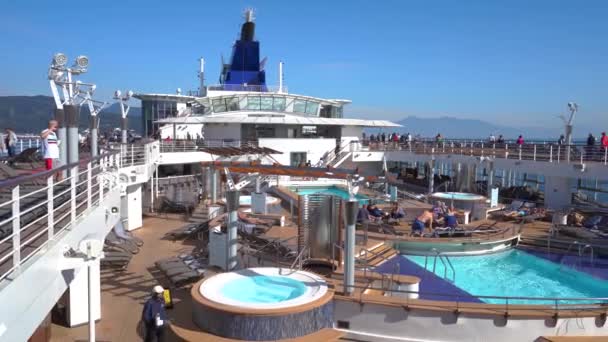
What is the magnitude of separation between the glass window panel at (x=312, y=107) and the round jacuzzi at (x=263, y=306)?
21668mm

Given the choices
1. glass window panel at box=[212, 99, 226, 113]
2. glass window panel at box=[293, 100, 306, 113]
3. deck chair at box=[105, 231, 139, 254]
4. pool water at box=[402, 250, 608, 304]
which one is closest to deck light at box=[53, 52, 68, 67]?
deck chair at box=[105, 231, 139, 254]

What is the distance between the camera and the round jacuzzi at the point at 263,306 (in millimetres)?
6613

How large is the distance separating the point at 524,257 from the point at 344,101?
20.2m

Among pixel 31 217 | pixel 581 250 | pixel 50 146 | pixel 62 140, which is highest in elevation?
pixel 62 140

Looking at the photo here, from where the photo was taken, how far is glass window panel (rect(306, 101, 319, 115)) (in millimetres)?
29156

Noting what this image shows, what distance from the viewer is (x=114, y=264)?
1070 cm

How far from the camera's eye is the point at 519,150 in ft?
63.5

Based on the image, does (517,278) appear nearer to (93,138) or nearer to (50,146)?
(93,138)

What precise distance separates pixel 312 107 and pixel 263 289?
2241cm

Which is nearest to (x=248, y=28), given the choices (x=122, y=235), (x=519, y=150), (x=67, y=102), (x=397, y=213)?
(x=519, y=150)

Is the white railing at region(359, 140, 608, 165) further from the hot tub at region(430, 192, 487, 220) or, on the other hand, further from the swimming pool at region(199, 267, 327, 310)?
the swimming pool at region(199, 267, 327, 310)

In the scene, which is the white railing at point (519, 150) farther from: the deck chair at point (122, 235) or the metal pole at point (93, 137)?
the metal pole at point (93, 137)

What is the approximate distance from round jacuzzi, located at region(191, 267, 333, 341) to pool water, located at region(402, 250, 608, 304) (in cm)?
453

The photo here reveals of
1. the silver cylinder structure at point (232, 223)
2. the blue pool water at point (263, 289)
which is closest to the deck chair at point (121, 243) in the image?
the silver cylinder structure at point (232, 223)
